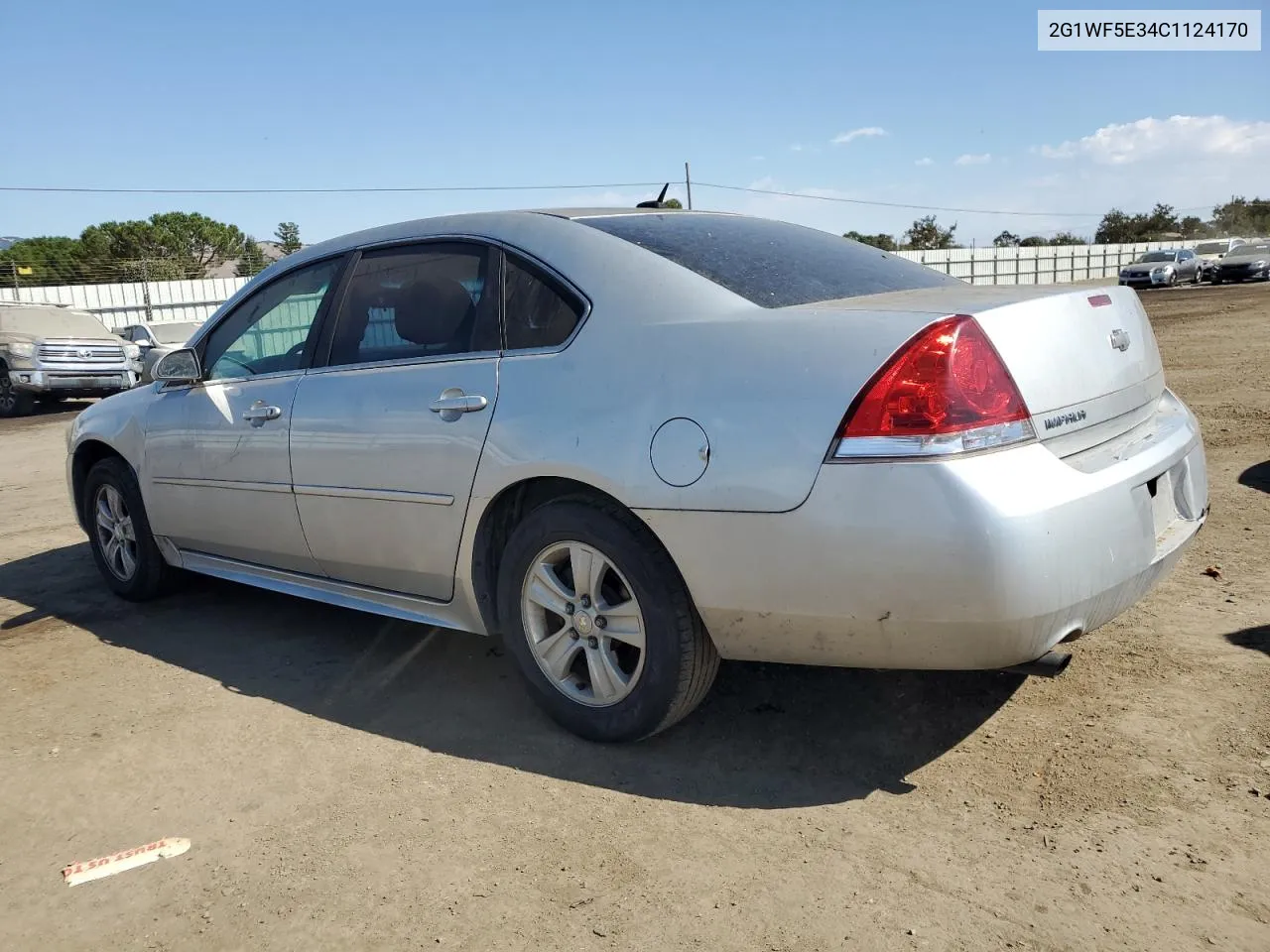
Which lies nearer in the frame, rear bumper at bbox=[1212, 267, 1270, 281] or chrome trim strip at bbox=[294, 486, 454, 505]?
chrome trim strip at bbox=[294, 486, 454, 505]

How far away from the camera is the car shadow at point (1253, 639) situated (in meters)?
3.67

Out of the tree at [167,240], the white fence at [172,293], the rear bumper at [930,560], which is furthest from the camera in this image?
the tree at [167,240]

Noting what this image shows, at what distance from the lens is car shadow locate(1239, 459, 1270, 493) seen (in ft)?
19.8

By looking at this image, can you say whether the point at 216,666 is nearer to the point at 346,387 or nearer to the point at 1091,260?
the point at 346,387

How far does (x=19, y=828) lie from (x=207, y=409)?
1.96 m

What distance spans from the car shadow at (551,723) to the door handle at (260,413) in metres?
0.98

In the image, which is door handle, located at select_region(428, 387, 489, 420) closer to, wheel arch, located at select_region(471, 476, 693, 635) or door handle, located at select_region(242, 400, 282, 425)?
wheel arch, located at select_region(471, 476, 693, 635)

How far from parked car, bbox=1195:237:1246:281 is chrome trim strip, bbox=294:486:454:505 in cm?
4147

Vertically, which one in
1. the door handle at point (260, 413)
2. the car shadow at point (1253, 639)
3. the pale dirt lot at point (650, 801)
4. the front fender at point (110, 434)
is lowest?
the pale dirt lot at point (650, 801)

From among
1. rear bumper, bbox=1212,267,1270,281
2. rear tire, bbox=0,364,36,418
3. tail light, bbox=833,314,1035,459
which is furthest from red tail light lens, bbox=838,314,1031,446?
rear bumper, bbox=1212,267,1270,281

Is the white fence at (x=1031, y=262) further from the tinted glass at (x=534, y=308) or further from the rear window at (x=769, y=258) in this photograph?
the tinted glass at (x=534, y=308)

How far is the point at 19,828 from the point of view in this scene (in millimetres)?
3000

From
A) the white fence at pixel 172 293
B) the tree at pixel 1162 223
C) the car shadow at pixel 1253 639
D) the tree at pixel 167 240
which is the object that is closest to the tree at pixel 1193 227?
the tree at pixel 1162 223

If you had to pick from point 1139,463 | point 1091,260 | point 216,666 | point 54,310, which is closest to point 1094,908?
point 1139,463
